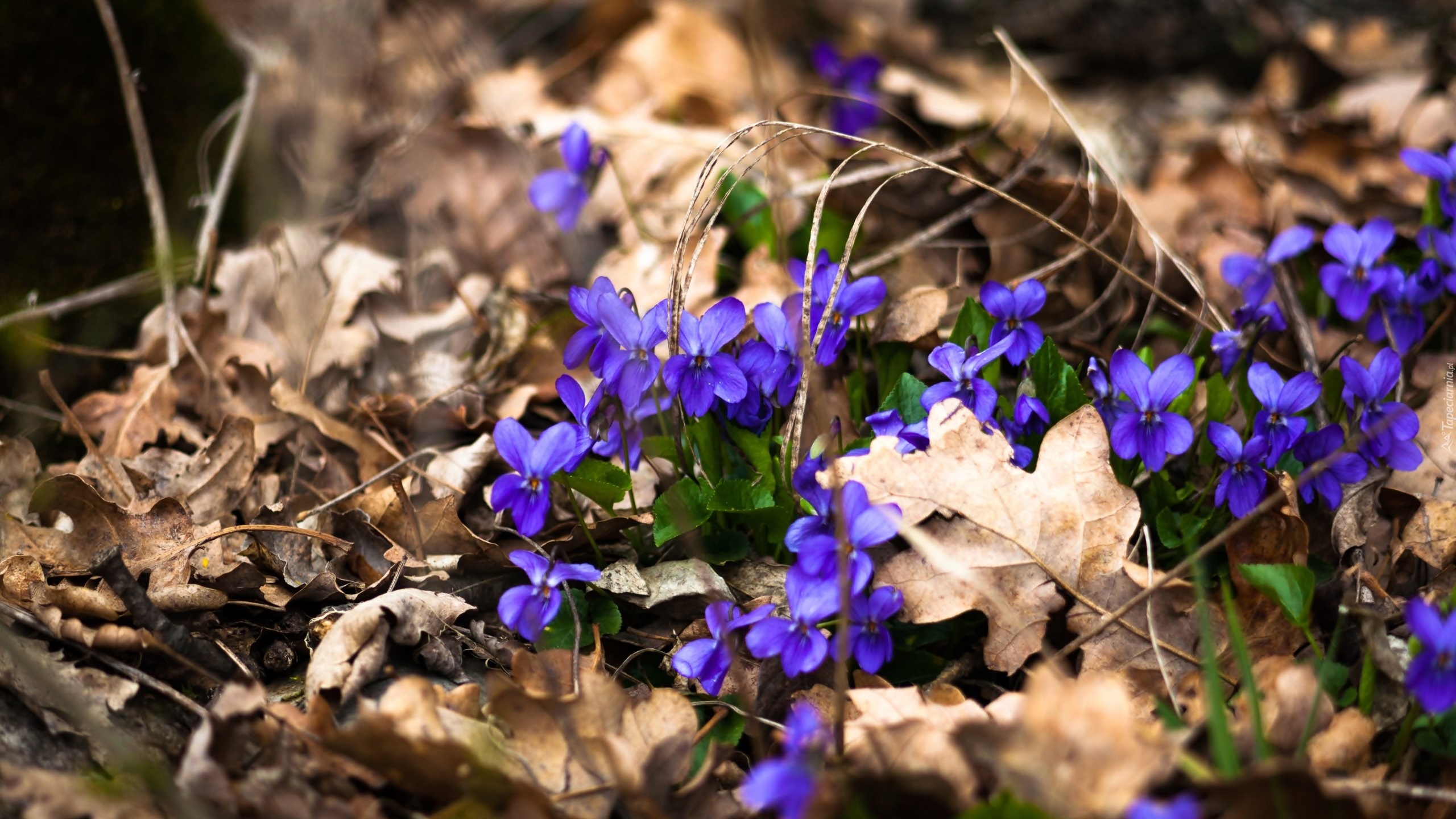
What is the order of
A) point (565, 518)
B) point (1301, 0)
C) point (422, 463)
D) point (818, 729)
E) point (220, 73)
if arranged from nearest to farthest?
point (818, 729) < point (565, 518) < point (422, 463) < point (220, 73) < point (1301, 0)

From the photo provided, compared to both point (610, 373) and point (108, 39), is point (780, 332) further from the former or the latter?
point (108, 39)

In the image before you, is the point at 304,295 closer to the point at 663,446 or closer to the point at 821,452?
Result: the point at 663,446

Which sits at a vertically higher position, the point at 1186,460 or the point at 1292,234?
the point at 1292,234

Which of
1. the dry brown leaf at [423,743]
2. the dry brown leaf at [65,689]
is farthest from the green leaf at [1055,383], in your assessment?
the dry brown leaf at [65,689]

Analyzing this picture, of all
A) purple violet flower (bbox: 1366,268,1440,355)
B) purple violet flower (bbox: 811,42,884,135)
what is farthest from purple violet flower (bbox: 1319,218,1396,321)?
purple violet flower (bbox: 811,42,884,135)

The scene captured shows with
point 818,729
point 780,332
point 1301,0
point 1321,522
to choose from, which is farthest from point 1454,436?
point 1301,0

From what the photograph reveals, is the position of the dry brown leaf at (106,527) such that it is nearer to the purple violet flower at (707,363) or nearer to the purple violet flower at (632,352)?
the purple violet flower at (632,352)

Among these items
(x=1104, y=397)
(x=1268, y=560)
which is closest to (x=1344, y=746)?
(x=1268, y=560)
